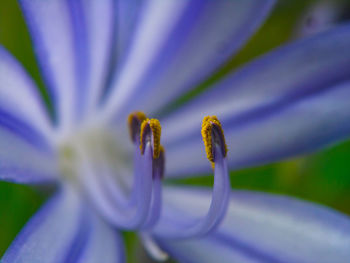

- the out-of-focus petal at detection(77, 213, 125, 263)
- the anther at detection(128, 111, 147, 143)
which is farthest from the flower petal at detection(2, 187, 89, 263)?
the anther at detection(128, 111, 147, 143)

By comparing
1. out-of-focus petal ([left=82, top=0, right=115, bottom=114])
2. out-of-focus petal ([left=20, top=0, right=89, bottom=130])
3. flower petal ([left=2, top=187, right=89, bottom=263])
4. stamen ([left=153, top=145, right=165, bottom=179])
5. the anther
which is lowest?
flower petal ([left=2, top=187, right=89, bottom=263])

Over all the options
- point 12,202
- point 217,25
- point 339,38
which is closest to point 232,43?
point 217,25

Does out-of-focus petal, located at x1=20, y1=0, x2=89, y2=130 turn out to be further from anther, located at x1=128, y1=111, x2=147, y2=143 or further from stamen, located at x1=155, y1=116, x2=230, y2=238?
stamen, located at x1=155, y1=116, x2=230, y2=238

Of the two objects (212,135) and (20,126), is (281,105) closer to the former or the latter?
(212,135)

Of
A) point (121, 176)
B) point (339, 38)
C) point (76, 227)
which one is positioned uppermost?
point (339, 38)

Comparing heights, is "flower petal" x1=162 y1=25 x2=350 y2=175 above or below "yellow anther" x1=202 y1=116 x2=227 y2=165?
above

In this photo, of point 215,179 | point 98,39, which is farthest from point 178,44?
point 215,179

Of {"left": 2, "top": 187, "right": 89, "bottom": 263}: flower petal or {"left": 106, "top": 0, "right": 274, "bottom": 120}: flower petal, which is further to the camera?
{"left": 106, "top": 0, "right": 274, "bottom": 120}: flower petal

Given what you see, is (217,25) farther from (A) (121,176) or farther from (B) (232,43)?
(A) (121,176)
